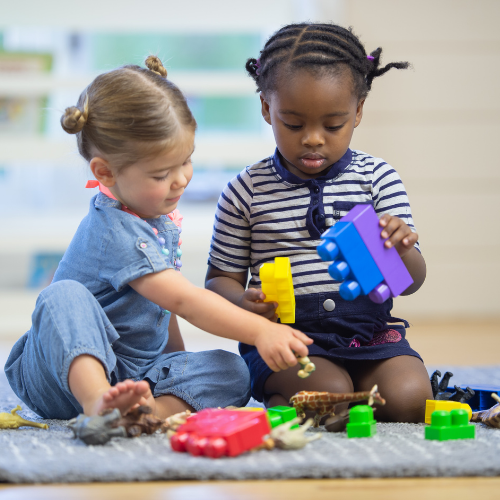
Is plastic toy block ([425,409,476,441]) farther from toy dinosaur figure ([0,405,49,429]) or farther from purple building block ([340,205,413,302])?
toy dinosaur figure ([0,405,49,429])

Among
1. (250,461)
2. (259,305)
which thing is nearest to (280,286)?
(259,305)

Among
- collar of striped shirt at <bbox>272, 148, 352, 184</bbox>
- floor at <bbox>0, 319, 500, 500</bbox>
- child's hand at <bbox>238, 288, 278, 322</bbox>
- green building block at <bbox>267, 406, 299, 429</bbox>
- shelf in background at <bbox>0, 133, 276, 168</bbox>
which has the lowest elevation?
floor at <bbox>0, 319, 500, 500</bbox>

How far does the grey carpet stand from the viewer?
665mm

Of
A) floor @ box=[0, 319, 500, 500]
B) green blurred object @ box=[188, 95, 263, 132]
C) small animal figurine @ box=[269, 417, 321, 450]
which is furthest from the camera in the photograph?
green blurred object @ box=[188, 95, 263, 132]

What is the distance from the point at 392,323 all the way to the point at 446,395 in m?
0.15

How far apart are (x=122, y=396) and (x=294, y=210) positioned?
0.46 m

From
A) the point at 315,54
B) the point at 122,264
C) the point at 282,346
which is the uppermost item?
the point at 315,54

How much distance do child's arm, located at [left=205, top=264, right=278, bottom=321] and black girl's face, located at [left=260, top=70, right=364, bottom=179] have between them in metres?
0.22

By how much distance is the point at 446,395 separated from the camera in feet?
3.44

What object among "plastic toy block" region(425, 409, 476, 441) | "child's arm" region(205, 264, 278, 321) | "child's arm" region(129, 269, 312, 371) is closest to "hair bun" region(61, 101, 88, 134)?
"child's arm" region(129, 269, 312, 371)

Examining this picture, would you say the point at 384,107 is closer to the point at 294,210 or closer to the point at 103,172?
the point at 294,210

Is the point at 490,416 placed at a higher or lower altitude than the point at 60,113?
lower

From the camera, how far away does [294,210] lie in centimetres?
109

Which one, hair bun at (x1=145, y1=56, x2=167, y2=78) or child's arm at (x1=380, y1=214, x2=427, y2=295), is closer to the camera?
child's arm at (x1=380, y1=214, x2=427, y2=295)
